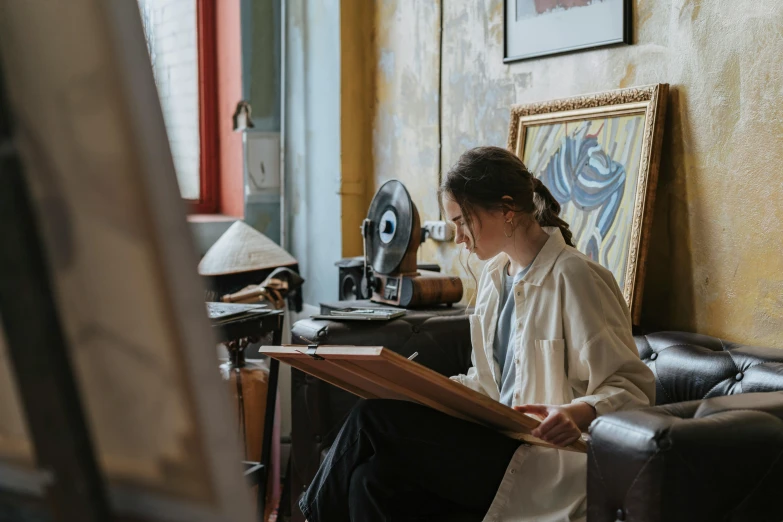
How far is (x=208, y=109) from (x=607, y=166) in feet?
9.63

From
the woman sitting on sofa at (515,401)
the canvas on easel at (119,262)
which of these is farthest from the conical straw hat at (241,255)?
the canvas on easel at (119,262)

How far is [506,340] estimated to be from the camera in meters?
2.17

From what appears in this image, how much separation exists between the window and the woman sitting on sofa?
3048mm

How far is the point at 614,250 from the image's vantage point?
2.55 m

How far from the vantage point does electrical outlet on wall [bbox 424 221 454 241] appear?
11.6 ft

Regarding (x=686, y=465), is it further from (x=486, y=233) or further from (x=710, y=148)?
(x=710, y=148)

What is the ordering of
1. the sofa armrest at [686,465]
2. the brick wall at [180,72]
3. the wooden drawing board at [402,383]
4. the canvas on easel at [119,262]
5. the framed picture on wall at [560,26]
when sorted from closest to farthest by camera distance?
1. the canvas on easel at [119,262]
2. the sofa armrest at [686,465]
3. the wooden drawing board at [402,383]
4. the framed picture on wall at [560,26]
5. the brick wall at [180,72]

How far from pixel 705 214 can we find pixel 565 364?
2.42 ft

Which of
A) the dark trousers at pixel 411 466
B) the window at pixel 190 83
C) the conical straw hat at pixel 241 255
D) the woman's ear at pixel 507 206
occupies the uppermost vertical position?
the window at pixel 190 83

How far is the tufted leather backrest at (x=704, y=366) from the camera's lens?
1.95 meters

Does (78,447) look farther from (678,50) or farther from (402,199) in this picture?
(402,199)

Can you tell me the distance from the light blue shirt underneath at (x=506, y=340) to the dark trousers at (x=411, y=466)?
0.99 feet

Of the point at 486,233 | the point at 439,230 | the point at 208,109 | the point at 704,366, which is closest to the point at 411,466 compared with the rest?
the point at 486,233

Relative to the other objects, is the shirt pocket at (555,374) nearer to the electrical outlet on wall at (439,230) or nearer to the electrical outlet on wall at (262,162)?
the electrical outlet on wall at (439,230)
